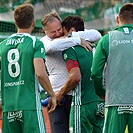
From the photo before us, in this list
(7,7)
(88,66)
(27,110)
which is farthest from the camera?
(7,7)

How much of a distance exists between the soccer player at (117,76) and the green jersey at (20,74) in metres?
0.69

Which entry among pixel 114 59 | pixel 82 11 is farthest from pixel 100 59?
pixel 82 11

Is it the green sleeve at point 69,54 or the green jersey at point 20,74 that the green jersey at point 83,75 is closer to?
the green sleeve at point 69,54

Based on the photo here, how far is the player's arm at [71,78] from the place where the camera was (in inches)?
277

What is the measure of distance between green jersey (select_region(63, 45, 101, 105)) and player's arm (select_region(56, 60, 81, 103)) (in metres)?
0.07

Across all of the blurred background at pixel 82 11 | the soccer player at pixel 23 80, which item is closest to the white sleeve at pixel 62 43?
the soccer player at pixel 23 80

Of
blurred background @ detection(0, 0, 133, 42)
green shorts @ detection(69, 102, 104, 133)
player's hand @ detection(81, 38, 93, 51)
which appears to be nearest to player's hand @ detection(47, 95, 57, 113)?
green shorts @ detection(69, 102, 104, 133)

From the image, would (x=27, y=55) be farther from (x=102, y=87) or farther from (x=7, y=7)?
(x=7, y=7)

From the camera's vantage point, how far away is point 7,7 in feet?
62.6

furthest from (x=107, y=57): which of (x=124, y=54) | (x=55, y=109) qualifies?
(x=55, y=109)

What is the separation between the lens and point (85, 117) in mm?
7109

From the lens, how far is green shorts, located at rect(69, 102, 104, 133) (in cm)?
707

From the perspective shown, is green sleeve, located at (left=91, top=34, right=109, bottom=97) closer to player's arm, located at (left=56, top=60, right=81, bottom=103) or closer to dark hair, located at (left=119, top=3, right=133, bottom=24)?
dark hair, located at (left=119, top=3, right=133, bottom=24)

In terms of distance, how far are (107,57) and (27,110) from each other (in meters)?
1.09
